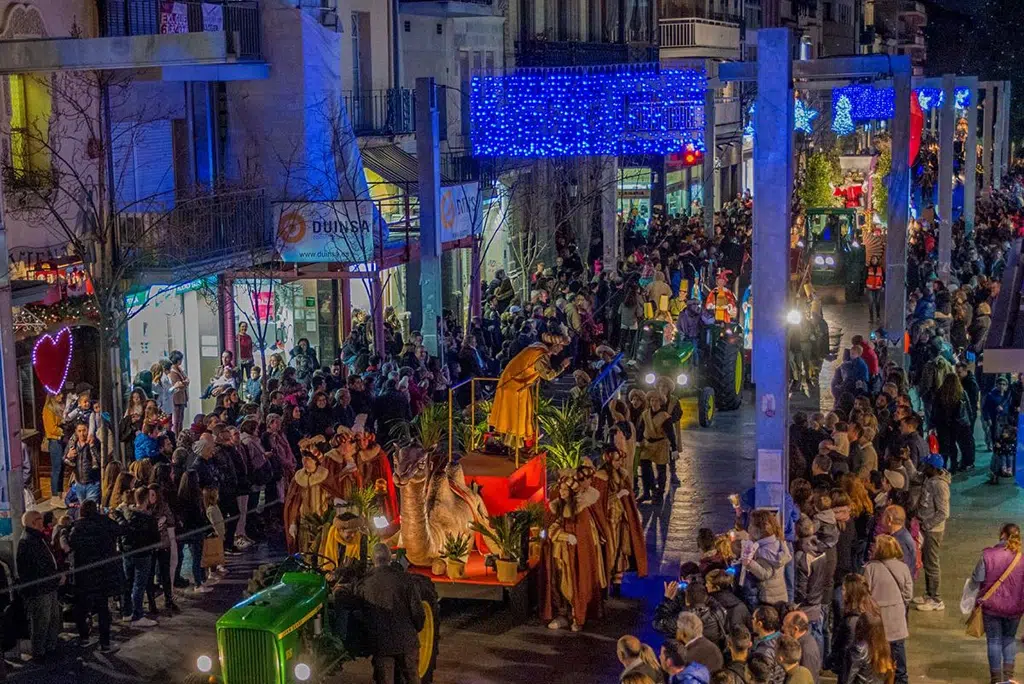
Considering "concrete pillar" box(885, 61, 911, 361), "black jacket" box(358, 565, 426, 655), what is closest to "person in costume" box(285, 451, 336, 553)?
"black jacket" box(358, 565, 426, 655)

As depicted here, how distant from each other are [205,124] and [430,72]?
922 centimetres

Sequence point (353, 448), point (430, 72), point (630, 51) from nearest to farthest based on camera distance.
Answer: point (353, 448) < point (430, 72) < point (630, 51)

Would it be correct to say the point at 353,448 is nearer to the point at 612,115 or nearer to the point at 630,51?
the point at 612,115

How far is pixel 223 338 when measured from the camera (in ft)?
84.9

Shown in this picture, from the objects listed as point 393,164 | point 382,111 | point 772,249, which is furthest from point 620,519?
point 382,111

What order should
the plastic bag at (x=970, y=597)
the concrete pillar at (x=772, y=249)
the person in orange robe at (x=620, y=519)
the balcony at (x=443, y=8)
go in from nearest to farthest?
the plastic bag at (x=970, y=597) < the concrete pillar at (x=772, y=249) < the person in orange robe at (x=620, y=519) < the balcony at (x=443, y=8)

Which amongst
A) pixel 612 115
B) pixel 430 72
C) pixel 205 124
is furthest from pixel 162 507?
pixel 430 72

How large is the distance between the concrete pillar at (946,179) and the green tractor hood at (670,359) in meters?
10.2

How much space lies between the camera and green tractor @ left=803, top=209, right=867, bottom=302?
1534 inches

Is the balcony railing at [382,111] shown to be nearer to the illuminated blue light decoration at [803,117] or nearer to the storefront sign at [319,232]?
the storefront sign at [319,232]

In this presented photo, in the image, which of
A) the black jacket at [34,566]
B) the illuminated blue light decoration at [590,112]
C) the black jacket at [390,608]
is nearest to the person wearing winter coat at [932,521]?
the black jacket at [390,608]

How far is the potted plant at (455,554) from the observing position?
1444 centimetres

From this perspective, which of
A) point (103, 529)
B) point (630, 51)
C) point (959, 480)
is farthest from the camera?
point (630, 51)

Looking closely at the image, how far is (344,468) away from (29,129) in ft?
25.0
